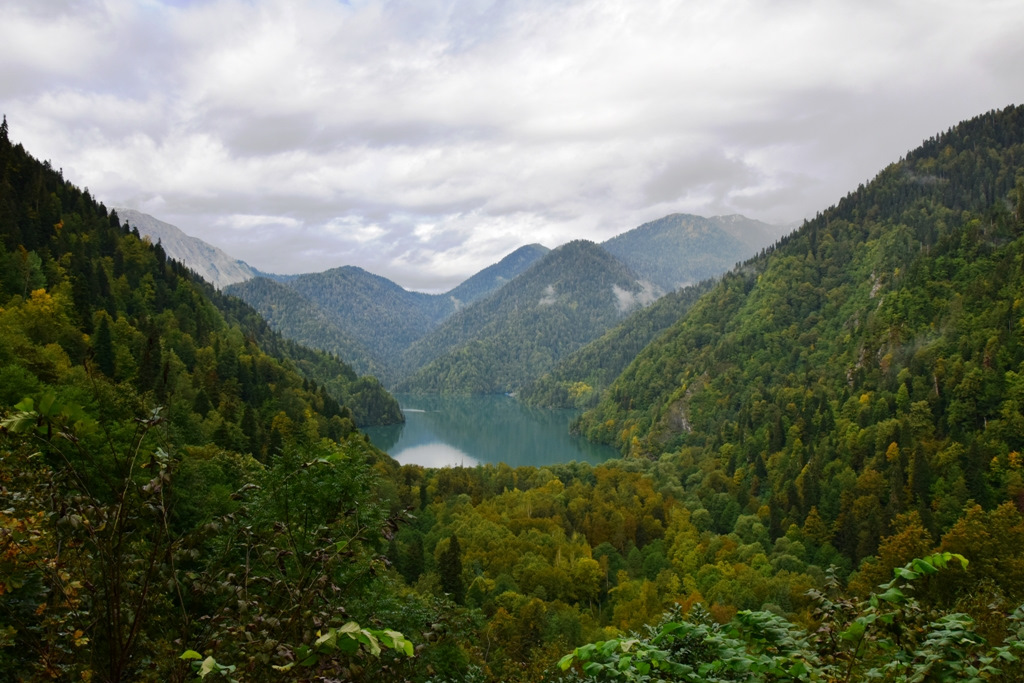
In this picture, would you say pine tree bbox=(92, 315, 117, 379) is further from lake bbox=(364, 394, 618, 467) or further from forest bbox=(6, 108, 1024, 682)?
lake bbox=(364, 394, 618, 467)

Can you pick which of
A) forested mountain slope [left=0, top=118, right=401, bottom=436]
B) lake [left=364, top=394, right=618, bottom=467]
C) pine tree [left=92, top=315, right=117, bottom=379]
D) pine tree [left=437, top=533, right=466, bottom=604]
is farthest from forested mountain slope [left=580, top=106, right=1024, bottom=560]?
pine tree [left=92, top=315, right=117, bottom=379]

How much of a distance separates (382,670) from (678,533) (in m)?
50.3

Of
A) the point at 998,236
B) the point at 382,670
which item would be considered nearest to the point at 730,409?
the point at 998,236

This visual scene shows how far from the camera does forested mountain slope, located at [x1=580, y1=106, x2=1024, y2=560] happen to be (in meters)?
55.1

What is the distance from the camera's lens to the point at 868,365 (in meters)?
79.2

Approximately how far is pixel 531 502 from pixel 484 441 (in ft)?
262

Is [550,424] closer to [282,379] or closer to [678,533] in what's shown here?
[282,379]

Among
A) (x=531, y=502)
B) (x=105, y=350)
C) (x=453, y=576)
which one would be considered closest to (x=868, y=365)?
(x=531, y=502)

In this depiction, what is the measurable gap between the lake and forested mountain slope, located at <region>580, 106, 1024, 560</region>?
10293mm

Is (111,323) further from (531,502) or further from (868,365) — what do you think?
(868,365)

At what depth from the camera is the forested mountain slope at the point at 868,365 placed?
5506 centimetres

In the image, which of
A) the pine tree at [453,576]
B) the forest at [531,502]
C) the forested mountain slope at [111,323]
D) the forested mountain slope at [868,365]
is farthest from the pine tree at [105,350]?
the forested mountain slope at [868,365]

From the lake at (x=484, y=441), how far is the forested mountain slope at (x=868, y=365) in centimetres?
1029

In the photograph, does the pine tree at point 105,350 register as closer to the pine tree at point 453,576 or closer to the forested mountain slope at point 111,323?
the forested mountain slope at point 111,323
